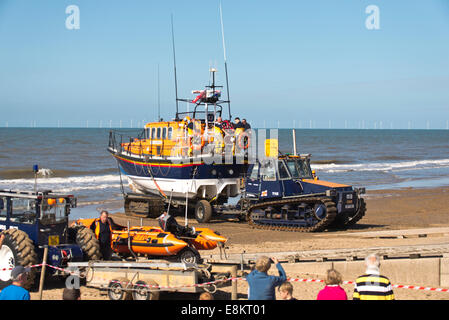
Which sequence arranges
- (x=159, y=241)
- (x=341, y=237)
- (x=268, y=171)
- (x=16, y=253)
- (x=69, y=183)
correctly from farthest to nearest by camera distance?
(x=69, y=183)
(x=268, y=171)
(x=341, y=237)
(x=159, y=241)
(x=16, y=253)

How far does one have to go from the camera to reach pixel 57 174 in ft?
147

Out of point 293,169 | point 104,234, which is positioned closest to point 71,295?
point 104,234

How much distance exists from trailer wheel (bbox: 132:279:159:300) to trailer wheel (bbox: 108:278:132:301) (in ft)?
0.50

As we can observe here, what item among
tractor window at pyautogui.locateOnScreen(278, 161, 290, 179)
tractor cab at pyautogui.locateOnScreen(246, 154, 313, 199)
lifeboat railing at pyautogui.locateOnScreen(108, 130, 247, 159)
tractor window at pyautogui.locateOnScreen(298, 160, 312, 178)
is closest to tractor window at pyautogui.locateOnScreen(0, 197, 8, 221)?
tractor cab at pyautogui.locateOnScreen(246, 154, 313, 199)

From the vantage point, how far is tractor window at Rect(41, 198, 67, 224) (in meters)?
11.2

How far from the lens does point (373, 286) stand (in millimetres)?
6773

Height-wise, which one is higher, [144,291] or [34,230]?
[34,230]

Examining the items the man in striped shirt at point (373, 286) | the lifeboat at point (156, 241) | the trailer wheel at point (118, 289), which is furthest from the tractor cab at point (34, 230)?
the man in striped shirt at point (373, 286)

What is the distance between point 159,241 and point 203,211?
9682 mm

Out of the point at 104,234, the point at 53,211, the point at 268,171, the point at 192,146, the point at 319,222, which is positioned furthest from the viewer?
the point at 192,146

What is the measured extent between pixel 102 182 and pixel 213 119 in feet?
55.7

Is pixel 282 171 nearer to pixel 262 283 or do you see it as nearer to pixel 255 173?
pixel 255 173

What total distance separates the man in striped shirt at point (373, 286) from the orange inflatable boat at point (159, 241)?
5.36 m
